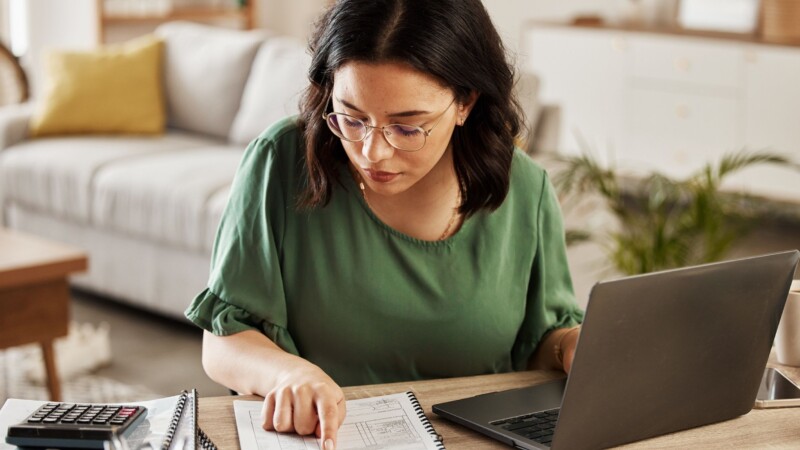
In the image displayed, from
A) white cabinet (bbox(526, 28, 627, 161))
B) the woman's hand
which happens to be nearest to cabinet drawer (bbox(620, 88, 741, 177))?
white cabinet (bbox(526, 28, 627, 161))

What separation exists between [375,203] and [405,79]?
27 centimetres

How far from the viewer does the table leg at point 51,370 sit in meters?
2.99

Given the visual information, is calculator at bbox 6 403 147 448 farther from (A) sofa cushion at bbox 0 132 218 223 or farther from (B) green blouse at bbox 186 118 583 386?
(A) sofa cushion at bbox 0 132 218 223

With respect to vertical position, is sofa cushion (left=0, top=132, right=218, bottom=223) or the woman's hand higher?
the woman's hand

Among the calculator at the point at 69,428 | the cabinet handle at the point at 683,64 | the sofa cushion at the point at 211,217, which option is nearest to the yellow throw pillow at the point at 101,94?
the sofa cushion at the point at 211,217

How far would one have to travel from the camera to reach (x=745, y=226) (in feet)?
10.7

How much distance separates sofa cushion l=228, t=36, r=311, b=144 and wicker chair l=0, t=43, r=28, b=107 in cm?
119

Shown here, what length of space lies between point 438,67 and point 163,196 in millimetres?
2518

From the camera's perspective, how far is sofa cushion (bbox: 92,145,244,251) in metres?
3.71

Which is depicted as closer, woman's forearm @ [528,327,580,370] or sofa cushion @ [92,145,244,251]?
woman's forearm @ [528,327,580,370]

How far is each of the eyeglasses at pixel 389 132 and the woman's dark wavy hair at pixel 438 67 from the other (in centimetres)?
7

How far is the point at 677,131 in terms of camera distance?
215 inches

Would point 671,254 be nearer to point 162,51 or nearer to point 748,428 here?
point 748,428

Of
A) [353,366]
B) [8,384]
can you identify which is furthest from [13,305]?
[353,366]
